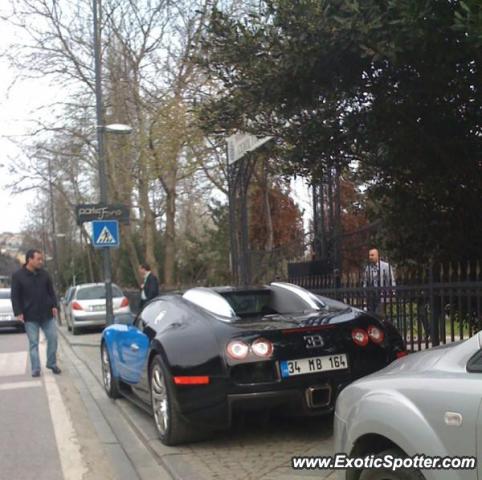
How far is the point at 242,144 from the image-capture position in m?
8.59

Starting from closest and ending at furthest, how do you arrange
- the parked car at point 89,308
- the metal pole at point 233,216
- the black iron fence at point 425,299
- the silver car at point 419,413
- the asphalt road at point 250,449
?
the silver car at point 419,413, the asphalt road at point 250,449, the black iron fence at point 425,299, the metal pole at point 233,216, the parked car at point 89,308

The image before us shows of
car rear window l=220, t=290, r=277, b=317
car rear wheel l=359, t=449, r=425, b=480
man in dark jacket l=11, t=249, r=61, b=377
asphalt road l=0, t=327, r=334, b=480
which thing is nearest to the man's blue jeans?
man in dark jacket l=11, t=249, r=61, b=377

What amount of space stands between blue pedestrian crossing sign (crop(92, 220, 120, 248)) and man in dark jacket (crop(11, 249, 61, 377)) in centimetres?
384

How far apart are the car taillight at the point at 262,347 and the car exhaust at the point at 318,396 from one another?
435mm

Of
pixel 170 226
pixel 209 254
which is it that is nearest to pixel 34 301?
pixel 170 226

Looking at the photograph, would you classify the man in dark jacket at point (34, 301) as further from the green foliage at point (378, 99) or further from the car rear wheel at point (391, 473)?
the car rear wheel at point (391, 473)

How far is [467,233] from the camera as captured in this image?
6.69 meters

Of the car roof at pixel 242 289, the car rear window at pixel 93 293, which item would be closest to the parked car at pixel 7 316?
the car rear window at pixel 93 293

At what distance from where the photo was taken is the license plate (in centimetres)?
514

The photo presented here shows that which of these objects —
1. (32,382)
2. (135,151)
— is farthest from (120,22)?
(32,382)

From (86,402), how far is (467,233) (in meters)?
4.82

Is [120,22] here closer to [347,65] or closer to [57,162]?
[57,162]

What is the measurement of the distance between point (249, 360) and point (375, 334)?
1.18 metres

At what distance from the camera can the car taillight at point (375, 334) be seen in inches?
218
